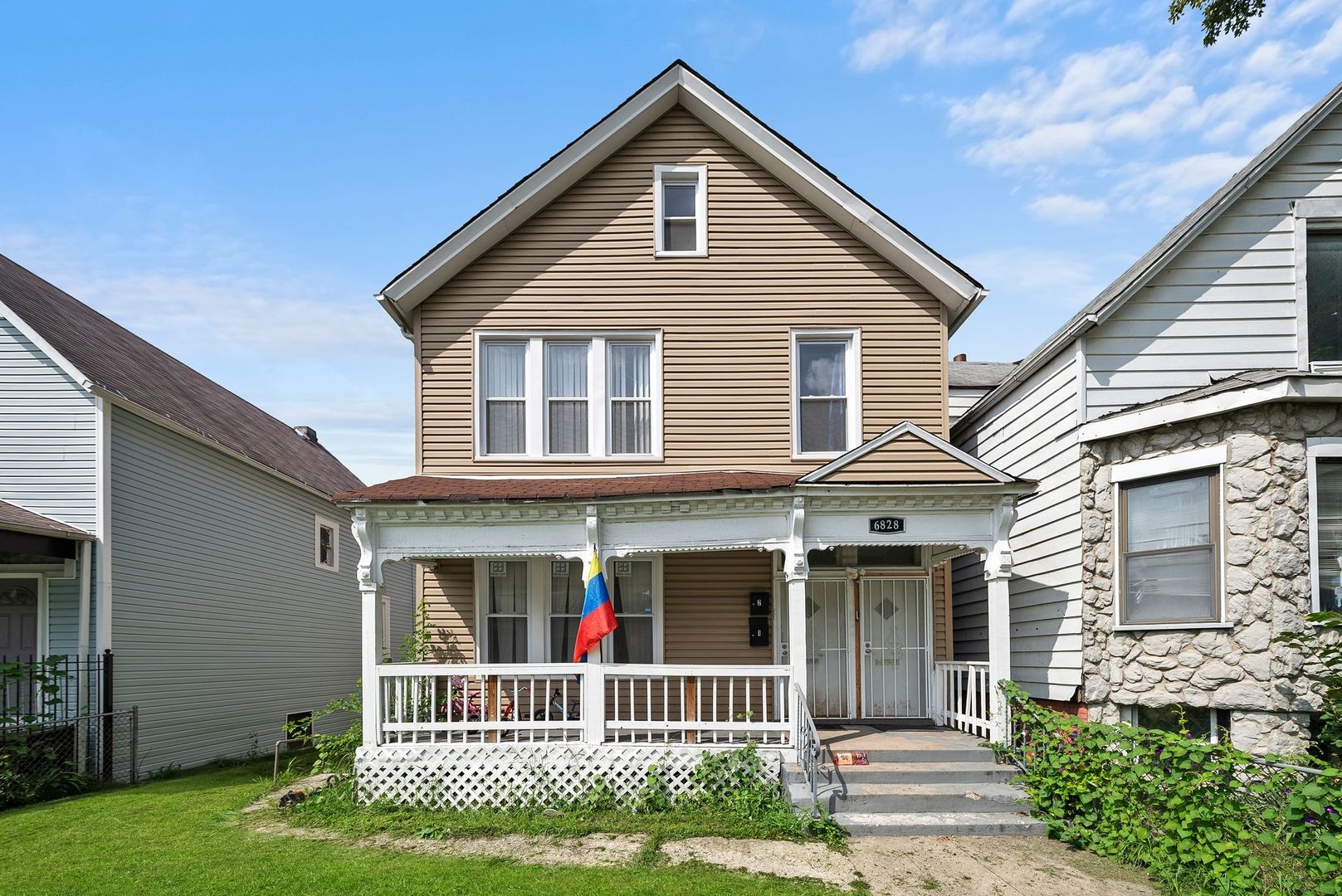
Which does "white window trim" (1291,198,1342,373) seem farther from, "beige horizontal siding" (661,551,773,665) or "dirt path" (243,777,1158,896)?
"beige horizontal siding" (661,551,773,665)

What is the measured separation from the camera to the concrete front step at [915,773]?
35.3 feet

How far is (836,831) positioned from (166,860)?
21.1ft

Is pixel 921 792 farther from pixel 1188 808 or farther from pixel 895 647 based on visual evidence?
pixel 895 647

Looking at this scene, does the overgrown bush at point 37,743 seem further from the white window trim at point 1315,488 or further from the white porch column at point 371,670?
A: the white window trim at point 1315,488

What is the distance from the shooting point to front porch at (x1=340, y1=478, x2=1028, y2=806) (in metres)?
11.3

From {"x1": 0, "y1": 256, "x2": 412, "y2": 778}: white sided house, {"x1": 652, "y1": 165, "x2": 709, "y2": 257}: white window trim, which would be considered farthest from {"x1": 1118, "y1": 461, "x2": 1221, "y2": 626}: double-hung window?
{"x1": 0, "y1": 256, "x2": 412, "y2": 778}: white sided house

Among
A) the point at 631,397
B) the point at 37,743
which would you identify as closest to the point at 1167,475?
the point at 631,397

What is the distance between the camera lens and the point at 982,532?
1155 cm

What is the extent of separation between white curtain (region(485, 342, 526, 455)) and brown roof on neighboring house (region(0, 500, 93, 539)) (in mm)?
5862

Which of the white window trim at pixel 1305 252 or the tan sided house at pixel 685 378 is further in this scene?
the tan sided house at pixel 685 378

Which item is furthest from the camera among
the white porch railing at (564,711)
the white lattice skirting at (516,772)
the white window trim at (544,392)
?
the white window trim at (544,392)

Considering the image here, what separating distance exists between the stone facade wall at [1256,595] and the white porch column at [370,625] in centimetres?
863

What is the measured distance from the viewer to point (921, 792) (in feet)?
34.2

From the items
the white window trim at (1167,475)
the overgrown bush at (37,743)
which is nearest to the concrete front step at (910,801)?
the white window trim at (1167,475)
